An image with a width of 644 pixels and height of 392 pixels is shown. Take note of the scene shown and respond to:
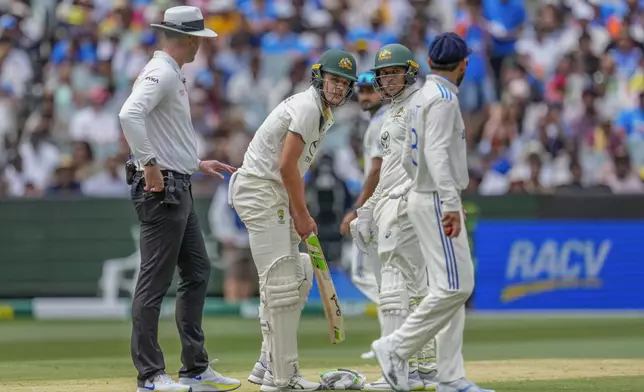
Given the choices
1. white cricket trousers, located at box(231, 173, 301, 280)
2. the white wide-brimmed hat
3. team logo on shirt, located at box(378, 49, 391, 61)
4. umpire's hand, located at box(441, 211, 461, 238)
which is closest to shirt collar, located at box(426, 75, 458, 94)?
umpire's hand, located at box(441, 211, 461, 238)

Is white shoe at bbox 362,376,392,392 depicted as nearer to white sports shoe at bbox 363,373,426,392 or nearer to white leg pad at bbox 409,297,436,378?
white sports shoe at bbox 363,373,426,392

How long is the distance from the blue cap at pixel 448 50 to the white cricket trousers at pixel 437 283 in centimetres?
94

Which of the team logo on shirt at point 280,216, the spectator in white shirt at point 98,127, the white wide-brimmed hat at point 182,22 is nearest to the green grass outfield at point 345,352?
the team logo on shirt at point 280,216

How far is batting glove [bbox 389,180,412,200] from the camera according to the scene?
9.77 m

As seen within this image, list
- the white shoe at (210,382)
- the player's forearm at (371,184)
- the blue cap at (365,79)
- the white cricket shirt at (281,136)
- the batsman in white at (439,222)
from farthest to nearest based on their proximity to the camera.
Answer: the blue cap at (365,79), the player's forearm at (371,184), the white shoe at (210,382), the white cricket shirt at (281,136), the batsman in white at (439,222)

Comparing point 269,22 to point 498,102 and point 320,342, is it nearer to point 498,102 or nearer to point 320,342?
point 498,102

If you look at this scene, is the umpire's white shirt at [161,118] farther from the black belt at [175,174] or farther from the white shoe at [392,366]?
the white shoe at [392,366]

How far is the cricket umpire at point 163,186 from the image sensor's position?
8.84 metres

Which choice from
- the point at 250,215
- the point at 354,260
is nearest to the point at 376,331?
the point at 354,260

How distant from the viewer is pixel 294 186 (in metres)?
9.18

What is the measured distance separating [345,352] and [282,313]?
402cm

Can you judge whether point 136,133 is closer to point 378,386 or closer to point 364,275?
point 378,386

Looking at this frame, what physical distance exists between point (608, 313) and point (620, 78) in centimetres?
466

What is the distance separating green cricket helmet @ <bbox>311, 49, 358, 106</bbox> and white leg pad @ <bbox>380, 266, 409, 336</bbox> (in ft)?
4.92
